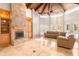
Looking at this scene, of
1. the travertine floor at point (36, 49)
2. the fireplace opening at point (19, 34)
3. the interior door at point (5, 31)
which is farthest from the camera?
the fireplace opening at point (19, 34)

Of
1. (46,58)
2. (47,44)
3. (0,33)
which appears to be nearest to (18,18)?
(0,33)

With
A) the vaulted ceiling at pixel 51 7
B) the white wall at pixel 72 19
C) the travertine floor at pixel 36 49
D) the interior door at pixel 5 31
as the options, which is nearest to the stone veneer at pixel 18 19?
the interior door at pixel 5 31

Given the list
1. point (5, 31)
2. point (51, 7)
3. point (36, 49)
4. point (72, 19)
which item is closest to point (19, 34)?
point (5, 31)

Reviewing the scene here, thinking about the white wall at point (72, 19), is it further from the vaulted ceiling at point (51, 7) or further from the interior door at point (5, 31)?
the interior door at point (5, 31)

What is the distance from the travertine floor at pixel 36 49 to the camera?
374 centimetres

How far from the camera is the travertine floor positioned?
12.3ft

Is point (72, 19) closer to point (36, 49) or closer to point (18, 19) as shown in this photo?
point (36, 49)

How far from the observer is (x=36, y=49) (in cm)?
395

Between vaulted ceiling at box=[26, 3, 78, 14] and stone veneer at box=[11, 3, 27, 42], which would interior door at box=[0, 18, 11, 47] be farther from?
vaulted ceiling at box=[26, 3, 78, 14]

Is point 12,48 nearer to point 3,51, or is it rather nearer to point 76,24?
point 3,51

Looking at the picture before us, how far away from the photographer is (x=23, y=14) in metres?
4.86

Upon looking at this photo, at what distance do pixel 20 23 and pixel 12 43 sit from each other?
110 cm

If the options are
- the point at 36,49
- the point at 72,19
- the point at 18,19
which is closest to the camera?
the point at 72,19

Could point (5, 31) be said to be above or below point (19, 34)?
above
